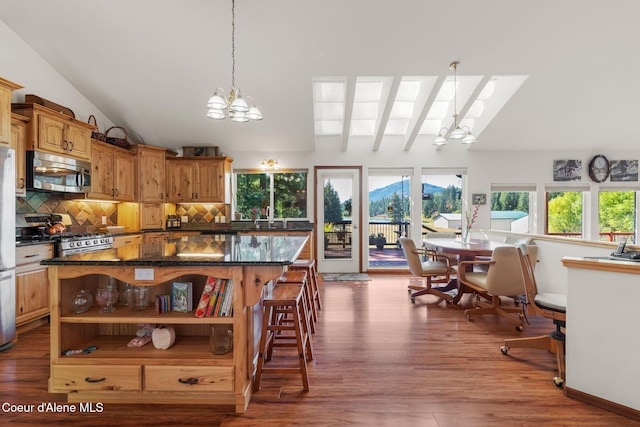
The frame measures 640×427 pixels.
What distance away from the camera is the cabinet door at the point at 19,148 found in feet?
10.7

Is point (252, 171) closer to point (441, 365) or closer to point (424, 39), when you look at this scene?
point (424, 39)

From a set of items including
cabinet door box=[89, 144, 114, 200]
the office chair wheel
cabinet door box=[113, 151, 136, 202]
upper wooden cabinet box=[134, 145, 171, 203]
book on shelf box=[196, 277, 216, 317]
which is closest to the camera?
book on shelf box=[196, 277, 216, 317]

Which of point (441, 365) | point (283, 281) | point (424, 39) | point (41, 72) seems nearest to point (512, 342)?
point (441, 365)

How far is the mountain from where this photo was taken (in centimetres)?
623

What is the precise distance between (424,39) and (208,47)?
252 centimetres

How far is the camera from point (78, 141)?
4023 millimetres

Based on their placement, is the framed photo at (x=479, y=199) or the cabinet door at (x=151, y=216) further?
the framed photo at (x=479, y=199)

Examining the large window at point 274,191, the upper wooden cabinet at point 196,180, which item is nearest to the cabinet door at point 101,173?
the upper wooden cabinet at point 196,180

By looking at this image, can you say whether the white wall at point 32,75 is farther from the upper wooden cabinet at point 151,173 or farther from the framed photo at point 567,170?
the framed photo at point 567,170

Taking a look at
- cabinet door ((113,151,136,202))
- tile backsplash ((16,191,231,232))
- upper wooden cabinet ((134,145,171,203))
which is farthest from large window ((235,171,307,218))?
cabinet door ((113,151,136,202))

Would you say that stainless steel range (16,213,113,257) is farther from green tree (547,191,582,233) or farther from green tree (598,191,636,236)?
green tree (598,191,636,236)

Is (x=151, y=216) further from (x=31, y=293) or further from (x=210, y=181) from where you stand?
(x=31, y=293)

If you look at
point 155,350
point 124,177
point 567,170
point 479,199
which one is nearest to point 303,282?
point 155,350

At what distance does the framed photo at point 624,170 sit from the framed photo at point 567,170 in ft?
2.02
